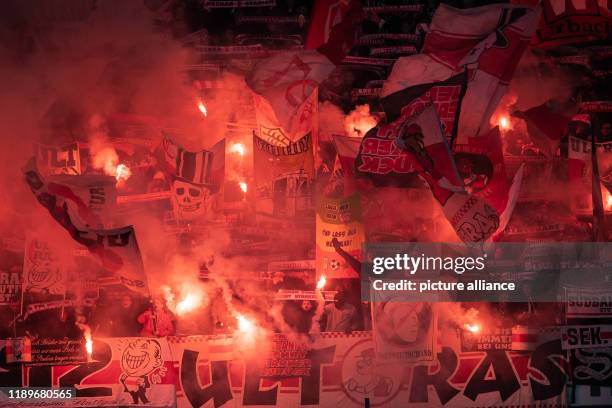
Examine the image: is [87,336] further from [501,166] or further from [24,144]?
[501,166]

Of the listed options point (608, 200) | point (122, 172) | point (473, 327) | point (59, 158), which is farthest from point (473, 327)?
point (59, 158)

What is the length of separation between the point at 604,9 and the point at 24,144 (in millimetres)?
7411

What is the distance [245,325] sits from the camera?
8.13 m

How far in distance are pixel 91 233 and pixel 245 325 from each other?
211 centimetres

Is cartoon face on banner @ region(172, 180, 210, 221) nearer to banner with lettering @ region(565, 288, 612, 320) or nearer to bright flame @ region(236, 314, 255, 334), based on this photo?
bright flame @ region(236, 314, 255, 334)

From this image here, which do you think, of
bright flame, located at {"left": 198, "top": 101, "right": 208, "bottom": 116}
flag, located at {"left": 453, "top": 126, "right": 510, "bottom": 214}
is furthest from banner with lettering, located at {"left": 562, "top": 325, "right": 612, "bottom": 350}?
bright flame, located at {"left": 198, "top": 101, "right": 208, "bottom": 116}

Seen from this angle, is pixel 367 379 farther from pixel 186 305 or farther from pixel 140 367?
pixel 140 367

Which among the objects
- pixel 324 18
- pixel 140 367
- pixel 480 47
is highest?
pixel 324 18

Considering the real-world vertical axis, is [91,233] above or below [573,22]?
below

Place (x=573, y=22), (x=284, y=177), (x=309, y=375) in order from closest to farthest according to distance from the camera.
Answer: (x=309, y=375), (x=284, y=177), (x=573, y=22)

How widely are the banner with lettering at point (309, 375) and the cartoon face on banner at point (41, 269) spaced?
0.94m

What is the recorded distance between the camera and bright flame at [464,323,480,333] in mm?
8070

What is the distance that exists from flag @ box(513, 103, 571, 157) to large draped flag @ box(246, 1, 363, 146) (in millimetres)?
2391

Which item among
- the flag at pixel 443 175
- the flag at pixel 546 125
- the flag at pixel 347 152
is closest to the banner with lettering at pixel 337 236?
the flag at pixel 347 152
